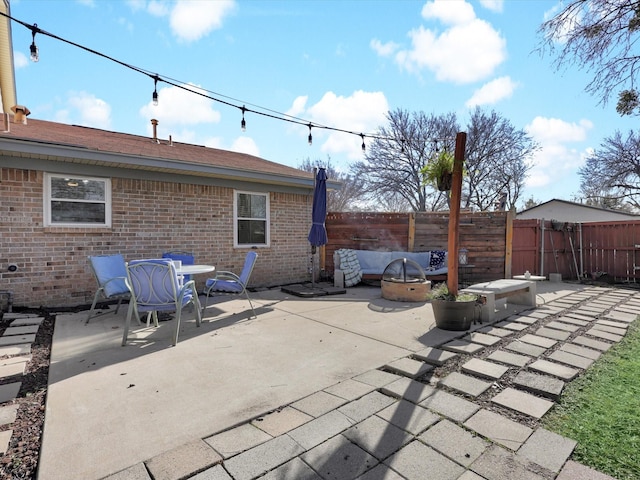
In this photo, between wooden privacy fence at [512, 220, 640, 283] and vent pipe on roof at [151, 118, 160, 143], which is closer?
vent pipe on roof at [151, 118, 160, 143]

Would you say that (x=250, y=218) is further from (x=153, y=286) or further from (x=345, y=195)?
(x=345, y=195)

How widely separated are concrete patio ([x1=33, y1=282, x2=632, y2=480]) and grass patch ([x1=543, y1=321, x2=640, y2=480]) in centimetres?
80

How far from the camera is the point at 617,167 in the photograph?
2017cm

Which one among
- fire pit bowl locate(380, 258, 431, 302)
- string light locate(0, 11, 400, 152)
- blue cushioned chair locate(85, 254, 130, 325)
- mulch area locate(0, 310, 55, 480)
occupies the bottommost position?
mulch area locate(0, 310, 55, 480)

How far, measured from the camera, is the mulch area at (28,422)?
5.89ft

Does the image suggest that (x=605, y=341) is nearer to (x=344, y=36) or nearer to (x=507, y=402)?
(x=507, y=402)

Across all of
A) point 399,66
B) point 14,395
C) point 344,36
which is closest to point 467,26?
point 344,36

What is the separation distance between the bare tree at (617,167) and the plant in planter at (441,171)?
2015cm

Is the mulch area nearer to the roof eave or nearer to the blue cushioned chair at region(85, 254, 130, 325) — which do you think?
the blue cushioned chair at region(85, 254, 130, 325)

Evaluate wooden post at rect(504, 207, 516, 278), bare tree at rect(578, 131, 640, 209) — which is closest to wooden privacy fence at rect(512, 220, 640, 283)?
wooden post at rect(504, 207, 516, 278)

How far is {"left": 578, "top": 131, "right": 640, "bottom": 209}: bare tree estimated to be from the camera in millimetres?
19578

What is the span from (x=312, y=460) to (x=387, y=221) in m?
7.61

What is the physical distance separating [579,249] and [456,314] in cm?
902

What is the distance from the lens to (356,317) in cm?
511
